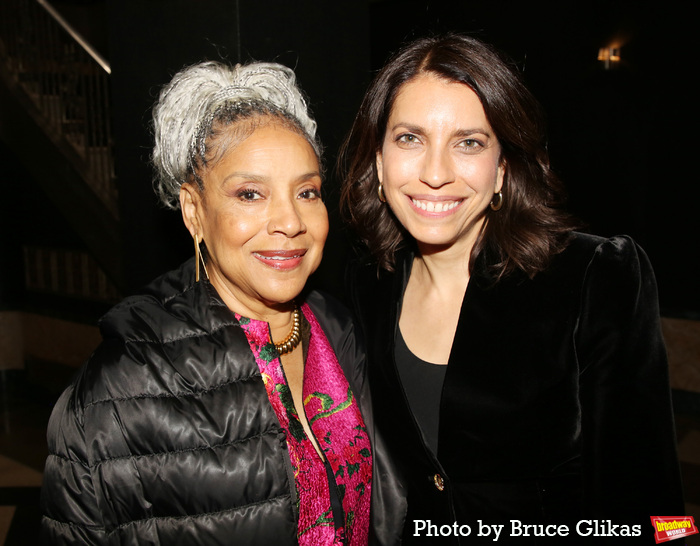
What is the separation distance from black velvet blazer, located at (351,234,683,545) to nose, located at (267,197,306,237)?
1.80ft

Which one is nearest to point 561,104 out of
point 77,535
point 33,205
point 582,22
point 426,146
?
point 582,22

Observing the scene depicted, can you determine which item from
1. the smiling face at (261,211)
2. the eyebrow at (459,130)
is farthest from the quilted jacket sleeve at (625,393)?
the smiling face at (261,211)

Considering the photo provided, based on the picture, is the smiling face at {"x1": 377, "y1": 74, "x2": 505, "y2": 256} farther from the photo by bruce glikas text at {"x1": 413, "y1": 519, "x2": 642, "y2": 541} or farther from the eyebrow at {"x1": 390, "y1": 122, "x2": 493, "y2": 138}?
the photo by bruce glikas text at {"x1": 413, "y1": 519, "x2": 642, "y2": 541}

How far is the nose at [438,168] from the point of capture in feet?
5.33

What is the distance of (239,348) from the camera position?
1535 mm

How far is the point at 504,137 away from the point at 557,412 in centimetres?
76

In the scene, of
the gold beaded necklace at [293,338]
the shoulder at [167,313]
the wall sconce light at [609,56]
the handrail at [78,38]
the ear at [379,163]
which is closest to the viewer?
the shoulder at [167,313]

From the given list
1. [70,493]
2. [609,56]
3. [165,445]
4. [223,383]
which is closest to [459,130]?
[223,383]

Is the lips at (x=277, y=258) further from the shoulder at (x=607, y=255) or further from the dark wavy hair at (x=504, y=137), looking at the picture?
the shoulder at (x=607, y=255)

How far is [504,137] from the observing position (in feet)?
5.50

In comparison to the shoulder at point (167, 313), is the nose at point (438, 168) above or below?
above

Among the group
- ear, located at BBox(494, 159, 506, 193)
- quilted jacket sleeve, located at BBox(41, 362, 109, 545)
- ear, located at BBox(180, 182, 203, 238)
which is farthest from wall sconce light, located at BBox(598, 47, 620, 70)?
quilted jacket sleeve, located at BBox(41, 362, 109, 545)

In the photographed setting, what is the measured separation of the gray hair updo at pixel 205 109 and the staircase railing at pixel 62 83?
349 centimetres

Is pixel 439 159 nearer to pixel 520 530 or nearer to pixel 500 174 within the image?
pixel 500 174
